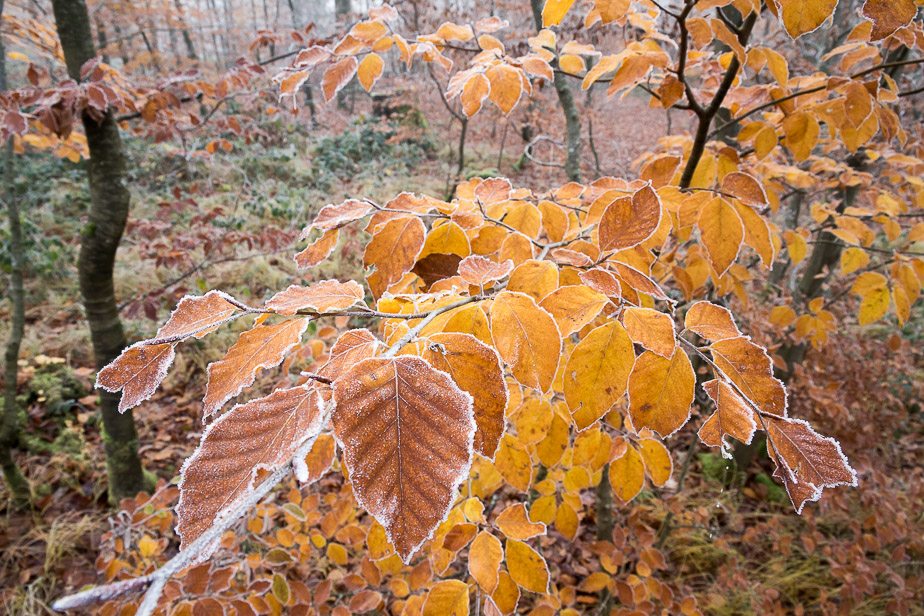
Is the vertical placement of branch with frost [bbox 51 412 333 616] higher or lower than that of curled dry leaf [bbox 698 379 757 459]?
higher

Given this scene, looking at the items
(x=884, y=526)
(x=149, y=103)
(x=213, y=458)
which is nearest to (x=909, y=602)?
(x=884, y=526)

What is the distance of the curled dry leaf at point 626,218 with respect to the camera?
664 millimetres

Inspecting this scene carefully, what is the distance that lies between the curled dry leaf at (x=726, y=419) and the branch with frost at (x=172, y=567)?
48 centimetres

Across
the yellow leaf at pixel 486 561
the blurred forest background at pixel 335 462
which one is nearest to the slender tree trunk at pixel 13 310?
the blurred forest background at pixel 335 462

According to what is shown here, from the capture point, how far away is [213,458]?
1.23ft

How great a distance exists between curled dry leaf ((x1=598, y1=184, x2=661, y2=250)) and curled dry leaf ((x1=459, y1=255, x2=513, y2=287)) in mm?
170

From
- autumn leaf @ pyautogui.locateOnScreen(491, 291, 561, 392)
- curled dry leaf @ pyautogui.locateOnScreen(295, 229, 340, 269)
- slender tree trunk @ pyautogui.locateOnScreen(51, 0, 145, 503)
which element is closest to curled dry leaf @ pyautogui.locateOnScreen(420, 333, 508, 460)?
autumn leaf @ pyautogui.locateOnScreen(491, 291, 561, 392)

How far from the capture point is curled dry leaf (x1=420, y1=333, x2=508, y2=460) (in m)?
0.46

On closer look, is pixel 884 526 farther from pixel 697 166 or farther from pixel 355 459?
pixel 355 459

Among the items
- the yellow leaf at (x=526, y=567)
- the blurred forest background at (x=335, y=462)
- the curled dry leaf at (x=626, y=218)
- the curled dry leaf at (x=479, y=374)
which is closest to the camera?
the curled dry leaf at (x=479, y=374)

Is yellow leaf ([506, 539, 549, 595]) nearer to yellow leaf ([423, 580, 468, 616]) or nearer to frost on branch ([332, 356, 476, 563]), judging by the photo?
yellow leaf ([423, 580, 468, 616])

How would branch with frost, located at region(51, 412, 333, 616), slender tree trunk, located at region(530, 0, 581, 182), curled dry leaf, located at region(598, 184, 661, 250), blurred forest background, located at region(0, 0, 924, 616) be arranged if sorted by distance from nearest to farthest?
1. branch with frost, located at region(51, 412, 333, 616)
2. curled dry leaf, located at region(598, 184, 661, 250)
3. blurred forest background, located at region(0, 0, 924, 616)
4. slender tree trunk, located at region(530, 0, 581, 182)

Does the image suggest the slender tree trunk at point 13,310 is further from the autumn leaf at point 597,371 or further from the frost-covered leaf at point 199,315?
the autumn leaf at point 597,371

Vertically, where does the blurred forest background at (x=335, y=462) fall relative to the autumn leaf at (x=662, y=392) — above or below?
below
